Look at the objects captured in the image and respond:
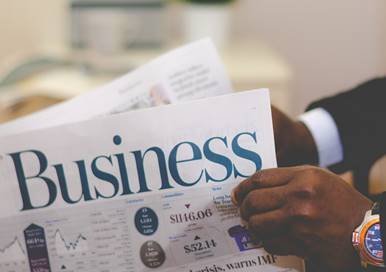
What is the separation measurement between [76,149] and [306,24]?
1511 mm

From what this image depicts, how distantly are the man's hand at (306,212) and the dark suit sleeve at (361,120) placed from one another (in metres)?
0.35

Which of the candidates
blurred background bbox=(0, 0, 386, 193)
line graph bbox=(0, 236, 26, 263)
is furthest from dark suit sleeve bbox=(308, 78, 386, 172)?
blurred background bbox=(0, 0, 386, 193)

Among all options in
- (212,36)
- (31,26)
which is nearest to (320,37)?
(212,36)

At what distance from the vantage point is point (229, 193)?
1.86ft

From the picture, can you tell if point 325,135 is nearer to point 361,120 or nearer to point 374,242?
point 361,120

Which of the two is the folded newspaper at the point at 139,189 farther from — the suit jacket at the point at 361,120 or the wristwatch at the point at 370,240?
the suit jacket at the point at 361,120

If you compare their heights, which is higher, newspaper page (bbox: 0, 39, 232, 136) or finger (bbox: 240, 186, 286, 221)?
newspaper page (bbox: 0, 39, 232, 136)

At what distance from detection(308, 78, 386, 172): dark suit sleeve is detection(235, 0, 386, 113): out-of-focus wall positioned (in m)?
1.05

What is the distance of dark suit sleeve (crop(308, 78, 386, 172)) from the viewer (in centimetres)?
87

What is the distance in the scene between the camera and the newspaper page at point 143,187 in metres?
0.56

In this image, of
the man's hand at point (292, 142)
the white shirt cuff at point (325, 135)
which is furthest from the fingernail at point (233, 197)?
the white shirt cuff at point (325, 135)

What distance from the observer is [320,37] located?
1972mm

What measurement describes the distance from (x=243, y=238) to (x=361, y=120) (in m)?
0.37

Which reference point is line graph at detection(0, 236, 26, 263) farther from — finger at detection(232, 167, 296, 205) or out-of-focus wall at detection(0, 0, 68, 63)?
out-of-focus wall at detection(0, 0, 68, 63)
